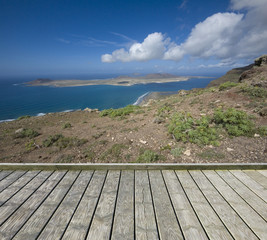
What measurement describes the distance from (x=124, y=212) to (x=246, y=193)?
1.96 meters

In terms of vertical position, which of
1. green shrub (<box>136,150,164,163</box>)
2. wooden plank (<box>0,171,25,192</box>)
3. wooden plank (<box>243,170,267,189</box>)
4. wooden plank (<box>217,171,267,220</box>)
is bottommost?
green shrub (<box>136,150,164,163</box>)

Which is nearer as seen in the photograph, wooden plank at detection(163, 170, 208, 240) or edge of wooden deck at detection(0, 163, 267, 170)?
wooden plank at detection(163, 170, 208, 240)

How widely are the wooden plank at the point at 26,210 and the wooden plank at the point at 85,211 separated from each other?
0.62 meters

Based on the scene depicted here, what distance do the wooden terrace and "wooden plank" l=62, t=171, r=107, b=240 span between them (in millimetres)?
11

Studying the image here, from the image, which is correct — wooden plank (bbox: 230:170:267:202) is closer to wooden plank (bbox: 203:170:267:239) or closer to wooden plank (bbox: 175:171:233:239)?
wooden plank (bbox: 203:170:267:239)

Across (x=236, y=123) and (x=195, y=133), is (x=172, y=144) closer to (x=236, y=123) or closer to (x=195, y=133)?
(x=195, y=133)

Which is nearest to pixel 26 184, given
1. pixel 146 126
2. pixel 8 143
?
pixel 146 126

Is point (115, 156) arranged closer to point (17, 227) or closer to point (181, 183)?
point (181, 183)

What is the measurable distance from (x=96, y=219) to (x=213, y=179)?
2.06 meters

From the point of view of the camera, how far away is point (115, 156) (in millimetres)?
6223

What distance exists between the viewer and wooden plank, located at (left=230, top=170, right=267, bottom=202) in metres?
2.07

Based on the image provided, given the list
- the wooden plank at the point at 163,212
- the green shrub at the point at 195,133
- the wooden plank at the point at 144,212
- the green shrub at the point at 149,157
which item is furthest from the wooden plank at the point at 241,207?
the green shrub at the point at 195,133

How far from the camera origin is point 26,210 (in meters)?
1.80

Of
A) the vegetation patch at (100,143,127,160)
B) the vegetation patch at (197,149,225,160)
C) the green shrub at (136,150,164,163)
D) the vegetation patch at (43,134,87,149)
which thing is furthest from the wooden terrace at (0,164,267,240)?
the vegetation patch at (43,134,87,149)
